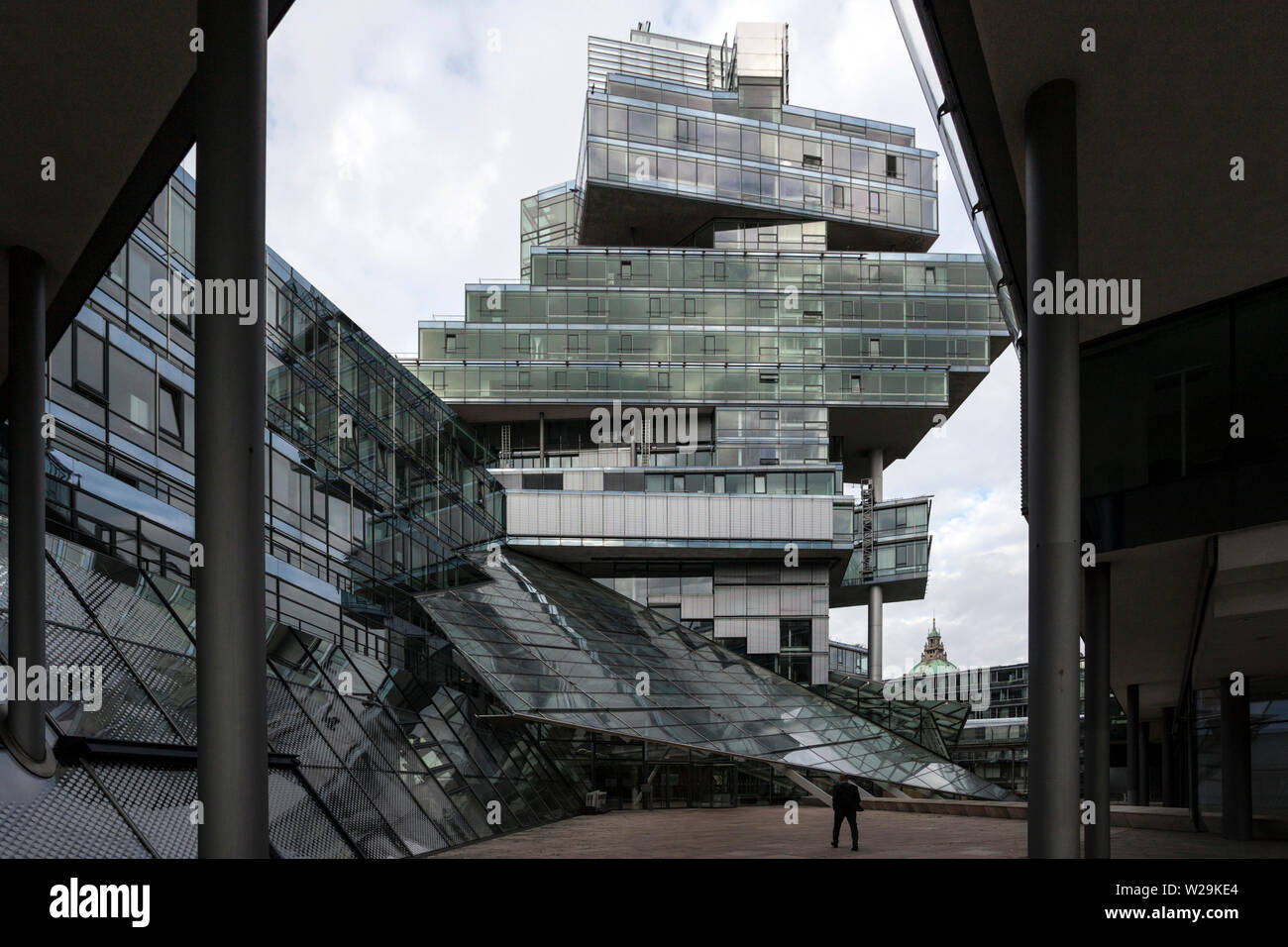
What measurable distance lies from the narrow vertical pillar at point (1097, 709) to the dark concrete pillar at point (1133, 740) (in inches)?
936

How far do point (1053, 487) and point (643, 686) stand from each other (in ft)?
92.8

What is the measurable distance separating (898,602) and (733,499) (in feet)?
72.9

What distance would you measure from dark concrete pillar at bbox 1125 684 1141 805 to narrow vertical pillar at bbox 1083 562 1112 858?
23776 mm

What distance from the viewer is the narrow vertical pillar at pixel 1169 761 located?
151ft

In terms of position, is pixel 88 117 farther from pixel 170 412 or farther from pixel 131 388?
pixel 170 412

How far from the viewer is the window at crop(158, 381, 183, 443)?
19.8m

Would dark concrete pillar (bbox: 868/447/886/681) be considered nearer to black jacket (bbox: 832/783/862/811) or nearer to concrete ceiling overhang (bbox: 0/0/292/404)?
black jacket (bbox: 832/783/862/811)

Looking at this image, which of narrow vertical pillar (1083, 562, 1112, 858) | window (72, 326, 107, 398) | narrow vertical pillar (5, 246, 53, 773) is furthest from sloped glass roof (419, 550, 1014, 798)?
narrow vertical pillar (5, 246, 53, 773)

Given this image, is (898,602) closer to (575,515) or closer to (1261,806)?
(575,515)

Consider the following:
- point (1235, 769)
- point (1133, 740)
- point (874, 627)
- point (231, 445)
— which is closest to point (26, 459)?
point (231, 445)

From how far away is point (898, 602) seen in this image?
72.1 metres

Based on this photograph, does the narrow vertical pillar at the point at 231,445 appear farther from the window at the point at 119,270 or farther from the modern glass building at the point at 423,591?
the window at the point at 119,270

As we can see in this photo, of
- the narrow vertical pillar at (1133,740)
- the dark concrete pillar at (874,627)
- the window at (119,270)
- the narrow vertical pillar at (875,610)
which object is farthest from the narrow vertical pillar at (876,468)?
the window at (119,270)

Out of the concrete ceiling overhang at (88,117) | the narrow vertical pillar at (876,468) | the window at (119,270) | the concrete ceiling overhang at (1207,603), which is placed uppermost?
the narrow vertical pillar at (876,468)
